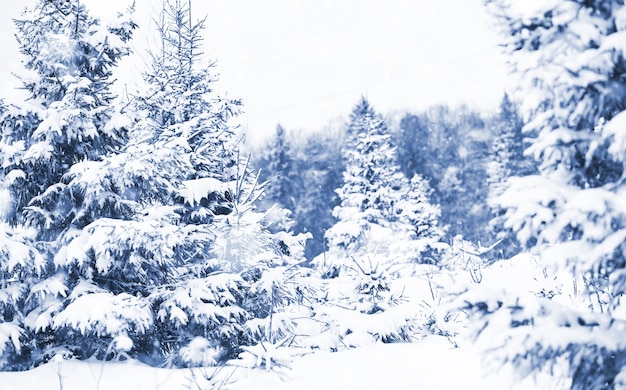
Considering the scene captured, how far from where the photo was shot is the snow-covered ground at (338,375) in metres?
4.93

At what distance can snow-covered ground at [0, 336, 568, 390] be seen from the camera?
4.93 meters

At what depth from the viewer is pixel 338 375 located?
5457 mm

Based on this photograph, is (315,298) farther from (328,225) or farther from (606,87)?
(328,225)

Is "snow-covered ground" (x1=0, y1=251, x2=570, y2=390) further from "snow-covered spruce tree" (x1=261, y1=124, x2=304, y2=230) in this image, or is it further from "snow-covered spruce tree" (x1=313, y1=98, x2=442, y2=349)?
"snow-covered spruce tree" (x1=261, y1=124, x2=304, y2=230)

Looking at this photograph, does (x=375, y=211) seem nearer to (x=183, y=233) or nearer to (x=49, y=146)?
(x=183, y=233)

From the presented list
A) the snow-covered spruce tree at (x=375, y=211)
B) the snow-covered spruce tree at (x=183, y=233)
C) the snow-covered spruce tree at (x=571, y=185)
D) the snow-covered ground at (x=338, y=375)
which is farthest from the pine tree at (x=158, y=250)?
the snow-covered spruce tree at (x=375, y=211)

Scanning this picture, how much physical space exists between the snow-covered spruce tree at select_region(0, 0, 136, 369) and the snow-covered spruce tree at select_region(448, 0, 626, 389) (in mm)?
5616

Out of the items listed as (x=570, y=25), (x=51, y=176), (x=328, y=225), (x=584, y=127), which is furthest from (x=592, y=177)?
(x=328, y=225)

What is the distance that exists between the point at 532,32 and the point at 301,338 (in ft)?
25.6

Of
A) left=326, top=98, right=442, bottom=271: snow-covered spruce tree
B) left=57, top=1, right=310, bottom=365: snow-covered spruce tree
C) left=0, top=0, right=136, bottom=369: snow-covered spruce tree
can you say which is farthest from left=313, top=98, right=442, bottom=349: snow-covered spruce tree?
left=0, top=0, right=136, bottom=369: snow-covered spruce tree

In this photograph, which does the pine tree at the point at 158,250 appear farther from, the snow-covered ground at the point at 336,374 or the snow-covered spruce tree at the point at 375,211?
the snow-covered spruce tree at the point at 375,211

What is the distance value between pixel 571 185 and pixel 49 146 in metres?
7.53

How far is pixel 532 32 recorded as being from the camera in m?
3.33

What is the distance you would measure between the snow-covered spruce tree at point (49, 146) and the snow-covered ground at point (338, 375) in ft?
2.89
